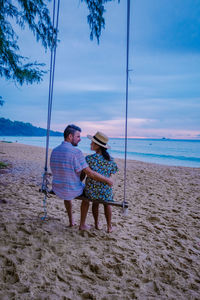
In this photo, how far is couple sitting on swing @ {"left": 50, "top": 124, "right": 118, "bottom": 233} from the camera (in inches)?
93.4

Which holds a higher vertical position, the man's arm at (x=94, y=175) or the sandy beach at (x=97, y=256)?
the man's arm at (x=94, y=175)

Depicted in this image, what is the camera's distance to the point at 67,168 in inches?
94.0

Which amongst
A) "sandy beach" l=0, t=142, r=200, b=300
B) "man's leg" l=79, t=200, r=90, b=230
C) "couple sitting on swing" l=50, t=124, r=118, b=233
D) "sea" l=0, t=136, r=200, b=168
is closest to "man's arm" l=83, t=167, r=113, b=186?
"couple sitting on swing" l=50, t=124, r=118, b=233

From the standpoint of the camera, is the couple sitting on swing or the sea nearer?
the couple sitting on swing

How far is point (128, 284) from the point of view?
5.77 ft

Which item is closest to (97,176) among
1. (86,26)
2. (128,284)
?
(128,284)

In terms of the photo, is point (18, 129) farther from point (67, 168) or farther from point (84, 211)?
point (67, 168)

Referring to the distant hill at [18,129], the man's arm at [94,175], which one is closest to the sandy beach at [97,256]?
the man's arm at [94,175]

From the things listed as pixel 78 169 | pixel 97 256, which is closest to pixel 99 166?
pixel 78 169

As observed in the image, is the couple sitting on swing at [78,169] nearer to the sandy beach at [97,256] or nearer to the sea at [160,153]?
the sandy beach at [97,256]

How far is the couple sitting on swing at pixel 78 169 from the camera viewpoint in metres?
2.37

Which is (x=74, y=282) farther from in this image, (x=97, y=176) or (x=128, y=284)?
(x=97, y=176)

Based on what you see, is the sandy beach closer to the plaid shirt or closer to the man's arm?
the plaid shirt

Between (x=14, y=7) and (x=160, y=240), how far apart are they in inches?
194
